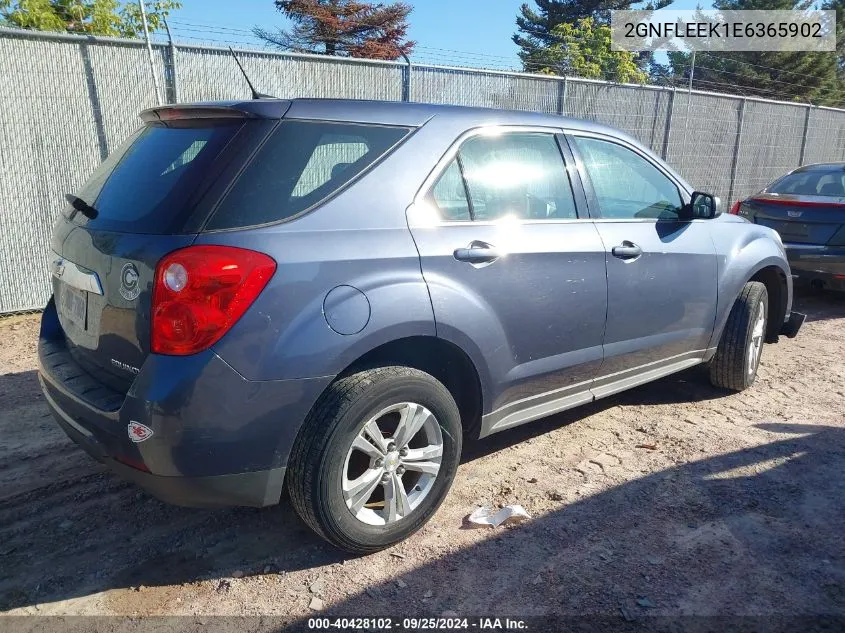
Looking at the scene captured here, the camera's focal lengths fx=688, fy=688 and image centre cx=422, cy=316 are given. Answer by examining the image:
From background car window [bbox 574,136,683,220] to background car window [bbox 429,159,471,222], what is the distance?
0.97m

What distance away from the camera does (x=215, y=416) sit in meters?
2.35

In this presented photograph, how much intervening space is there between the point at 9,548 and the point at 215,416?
1314 millimetres

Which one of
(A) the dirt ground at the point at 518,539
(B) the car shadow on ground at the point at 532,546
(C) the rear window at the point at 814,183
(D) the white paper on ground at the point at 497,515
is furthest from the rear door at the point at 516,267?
(C) the rear window at the point at 814,183

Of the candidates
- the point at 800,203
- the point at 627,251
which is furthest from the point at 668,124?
the point at 627,251

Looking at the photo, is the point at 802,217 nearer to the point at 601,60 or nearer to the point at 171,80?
the point at 171,80

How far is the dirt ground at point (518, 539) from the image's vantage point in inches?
103

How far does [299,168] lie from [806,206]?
6.30m

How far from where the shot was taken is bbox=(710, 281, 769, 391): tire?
15.0 feet

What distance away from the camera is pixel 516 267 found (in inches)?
123

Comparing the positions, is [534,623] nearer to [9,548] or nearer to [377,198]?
[377,198]

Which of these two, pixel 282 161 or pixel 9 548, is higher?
pixel 282 161

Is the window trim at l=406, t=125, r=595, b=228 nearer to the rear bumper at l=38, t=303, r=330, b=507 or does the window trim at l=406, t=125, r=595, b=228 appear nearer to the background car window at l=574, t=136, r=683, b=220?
the background car window at l=574, t=136, r=683, b=220

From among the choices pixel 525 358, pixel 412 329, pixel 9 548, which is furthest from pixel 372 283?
pixel 9 548

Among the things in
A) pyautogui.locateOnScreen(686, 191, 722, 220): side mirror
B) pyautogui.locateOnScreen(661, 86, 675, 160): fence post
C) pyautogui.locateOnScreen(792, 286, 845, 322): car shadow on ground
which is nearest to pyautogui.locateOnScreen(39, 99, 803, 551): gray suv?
pyautogui.locateOnScreen(686, 191, 722, 220): side mirror
